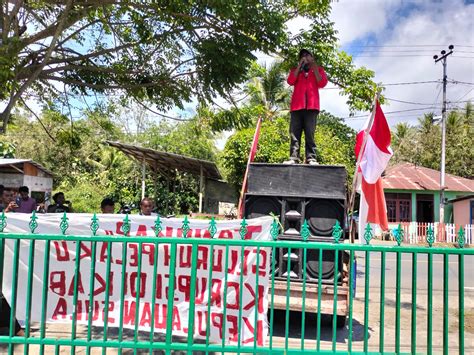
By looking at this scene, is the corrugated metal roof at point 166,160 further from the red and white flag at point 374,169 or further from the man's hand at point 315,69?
the red and white flag at point 374,169

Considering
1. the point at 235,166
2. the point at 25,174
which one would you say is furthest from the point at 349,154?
the point at 25,174

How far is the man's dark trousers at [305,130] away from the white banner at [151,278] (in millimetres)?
2489

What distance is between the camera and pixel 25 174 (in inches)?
530

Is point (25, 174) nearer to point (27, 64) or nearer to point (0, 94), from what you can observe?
point (27, 64)

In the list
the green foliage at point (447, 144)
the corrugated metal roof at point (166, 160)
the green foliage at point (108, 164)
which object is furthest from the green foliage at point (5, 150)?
the green foliage at point (447, 144)

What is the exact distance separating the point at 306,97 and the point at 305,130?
0.48 metres

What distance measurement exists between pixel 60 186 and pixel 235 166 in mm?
11588

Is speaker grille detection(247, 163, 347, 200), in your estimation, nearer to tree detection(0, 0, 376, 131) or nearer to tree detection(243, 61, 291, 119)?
tree detection(0, 0, 376, 131)

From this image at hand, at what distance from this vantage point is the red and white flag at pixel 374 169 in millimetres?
4398

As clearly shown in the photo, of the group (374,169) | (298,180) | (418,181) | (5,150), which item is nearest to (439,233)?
(418,181)

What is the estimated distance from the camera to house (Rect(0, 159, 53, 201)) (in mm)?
12969

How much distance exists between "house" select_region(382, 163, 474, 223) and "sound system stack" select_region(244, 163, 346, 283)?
1869 centimetres

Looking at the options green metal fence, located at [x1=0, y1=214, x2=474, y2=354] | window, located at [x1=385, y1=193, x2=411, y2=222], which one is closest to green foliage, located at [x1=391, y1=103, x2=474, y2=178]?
window, located at [x1=385, y1=193, x2=411, y2=222]

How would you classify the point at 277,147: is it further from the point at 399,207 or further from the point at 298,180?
the point at 298,180
